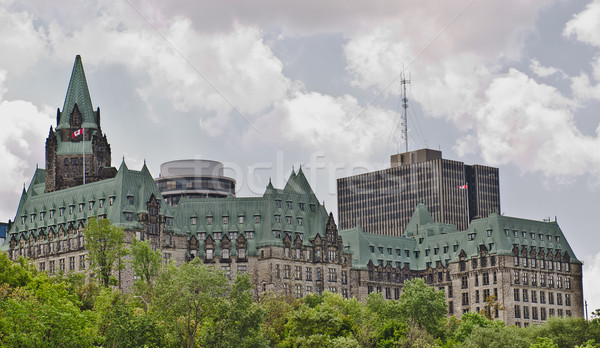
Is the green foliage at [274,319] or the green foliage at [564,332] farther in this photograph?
the green foliage at [564,332]

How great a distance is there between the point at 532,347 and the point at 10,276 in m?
70.7

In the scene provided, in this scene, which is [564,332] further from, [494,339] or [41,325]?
[41,325]

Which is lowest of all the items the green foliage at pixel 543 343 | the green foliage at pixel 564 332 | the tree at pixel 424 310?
the green foliage at pixel 543 343

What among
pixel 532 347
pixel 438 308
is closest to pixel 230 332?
pixel 532 347

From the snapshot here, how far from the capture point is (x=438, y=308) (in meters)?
196

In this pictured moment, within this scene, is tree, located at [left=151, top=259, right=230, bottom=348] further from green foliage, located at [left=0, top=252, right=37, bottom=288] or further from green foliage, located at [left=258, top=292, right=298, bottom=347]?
green foliage, located at [left=258, top=292, right=298, bottom=347]

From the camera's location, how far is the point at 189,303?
144m

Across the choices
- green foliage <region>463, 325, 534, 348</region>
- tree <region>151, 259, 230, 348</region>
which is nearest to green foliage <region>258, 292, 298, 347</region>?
tree <region>151, 259, 230, 348</region>

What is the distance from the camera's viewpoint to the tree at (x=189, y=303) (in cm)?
14438

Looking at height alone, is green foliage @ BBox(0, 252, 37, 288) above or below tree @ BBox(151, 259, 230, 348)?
above

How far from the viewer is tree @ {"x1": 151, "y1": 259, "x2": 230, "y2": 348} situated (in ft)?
474

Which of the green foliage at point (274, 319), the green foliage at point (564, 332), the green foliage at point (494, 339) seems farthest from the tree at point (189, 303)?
the green foliage at point (564, 332)

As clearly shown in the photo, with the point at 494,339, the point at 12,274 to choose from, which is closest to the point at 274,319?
the point at 494,339

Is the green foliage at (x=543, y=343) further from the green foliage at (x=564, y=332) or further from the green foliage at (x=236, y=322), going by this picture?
the green foliage at (x=236, y=322)
